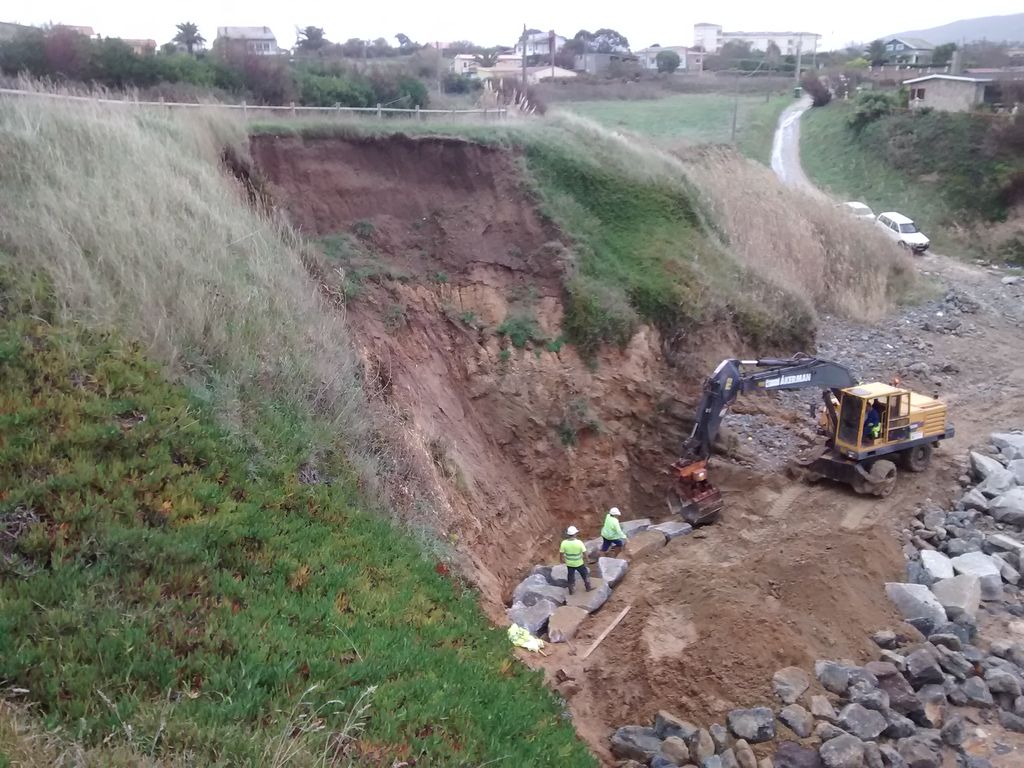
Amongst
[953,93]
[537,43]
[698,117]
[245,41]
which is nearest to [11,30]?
[245,41]

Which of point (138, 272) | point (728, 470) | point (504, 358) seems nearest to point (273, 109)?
point (504, 358)

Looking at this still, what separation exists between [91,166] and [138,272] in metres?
2.94

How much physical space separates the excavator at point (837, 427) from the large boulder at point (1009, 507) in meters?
1.50

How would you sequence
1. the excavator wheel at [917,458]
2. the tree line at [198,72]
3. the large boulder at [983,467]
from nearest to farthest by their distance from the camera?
the large boulder at [983,467], the excavator wheel at [917,458], the tree line at [198,72]

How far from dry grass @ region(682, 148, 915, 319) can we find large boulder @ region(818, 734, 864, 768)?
1404cm

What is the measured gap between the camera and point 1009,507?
13164mm

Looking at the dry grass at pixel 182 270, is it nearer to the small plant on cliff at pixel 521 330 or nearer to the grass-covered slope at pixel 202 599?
the grass-covered slope at pixel 202 599

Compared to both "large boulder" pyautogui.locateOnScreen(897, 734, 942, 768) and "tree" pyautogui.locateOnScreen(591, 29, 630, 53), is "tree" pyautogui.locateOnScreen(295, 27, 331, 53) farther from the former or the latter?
"large boulder" pyautogui.locateOnScreen(897, 734, 942, 768)

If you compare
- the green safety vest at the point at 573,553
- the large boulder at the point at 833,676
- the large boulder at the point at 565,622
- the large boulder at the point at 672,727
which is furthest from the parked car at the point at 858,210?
the large boulder at the point at 672,727

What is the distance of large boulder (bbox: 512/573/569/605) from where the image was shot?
441 inches

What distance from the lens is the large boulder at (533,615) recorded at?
34.2 ft

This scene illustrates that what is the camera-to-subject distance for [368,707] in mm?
5754

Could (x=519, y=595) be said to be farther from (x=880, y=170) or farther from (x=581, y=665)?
(x=880, y=170)

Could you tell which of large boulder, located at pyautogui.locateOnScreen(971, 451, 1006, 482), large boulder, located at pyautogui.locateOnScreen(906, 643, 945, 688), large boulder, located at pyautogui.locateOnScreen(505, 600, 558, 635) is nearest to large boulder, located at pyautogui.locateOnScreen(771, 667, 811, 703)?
large boulder, located at pyautogui.locateOnScreen(906, 643, 945, 688)
